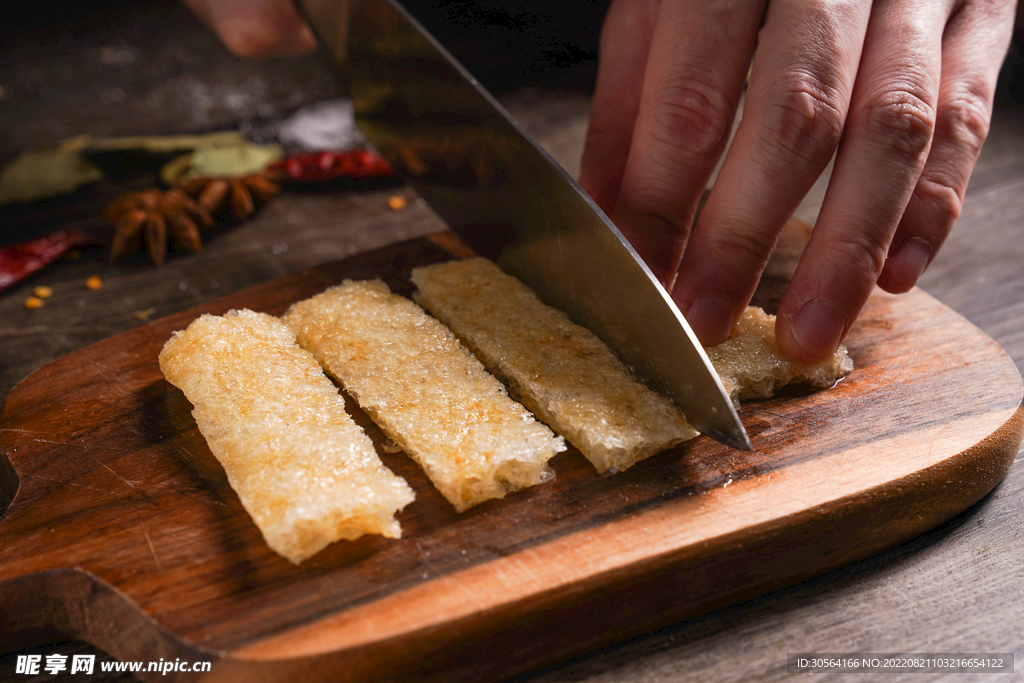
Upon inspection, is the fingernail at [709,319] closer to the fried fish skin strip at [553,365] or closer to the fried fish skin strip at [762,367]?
the fried fish skin strip at [762,367]

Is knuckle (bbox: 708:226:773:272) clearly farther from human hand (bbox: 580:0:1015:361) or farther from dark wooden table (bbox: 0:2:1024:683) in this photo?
dark wooden table (bbox: 0:2:1024:683)

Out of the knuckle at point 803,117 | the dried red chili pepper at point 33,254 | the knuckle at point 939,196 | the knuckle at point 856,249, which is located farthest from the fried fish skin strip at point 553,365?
the dried red chili pepper at point 33,254

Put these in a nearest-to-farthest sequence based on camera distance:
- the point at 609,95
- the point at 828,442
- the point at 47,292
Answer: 1. the point at 828,442
2. the point at 609,95
3. the point at 47,292

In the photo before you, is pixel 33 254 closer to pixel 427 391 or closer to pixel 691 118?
pixel 427 391

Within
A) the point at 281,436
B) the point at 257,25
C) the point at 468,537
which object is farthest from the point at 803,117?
the point at 257,25

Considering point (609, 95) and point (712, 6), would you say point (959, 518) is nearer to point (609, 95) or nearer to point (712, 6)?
point (712, 6)

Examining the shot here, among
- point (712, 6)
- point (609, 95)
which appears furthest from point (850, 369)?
point (609, 95)

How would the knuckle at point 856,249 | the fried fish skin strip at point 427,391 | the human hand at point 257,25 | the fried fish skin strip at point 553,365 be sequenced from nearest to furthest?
the fried fish skin strip at point 427,391
the fried fish skin strip at point 553,365
the knuckle at point 856,249
the human hand at point 257,25
